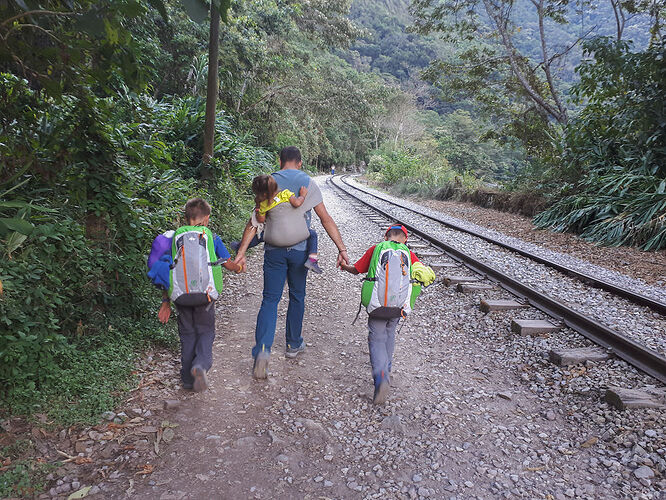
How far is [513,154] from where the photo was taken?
4219 cm

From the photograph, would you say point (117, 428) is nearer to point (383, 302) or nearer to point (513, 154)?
point (383, 302)

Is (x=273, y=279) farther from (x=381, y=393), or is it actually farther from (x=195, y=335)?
(x=381, y=393)

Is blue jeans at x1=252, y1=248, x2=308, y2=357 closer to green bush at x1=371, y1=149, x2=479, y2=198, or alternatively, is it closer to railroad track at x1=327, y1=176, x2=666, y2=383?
railroad track at x1=327, y1=176, x2=666, y2=383

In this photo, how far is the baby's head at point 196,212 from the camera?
10.5 ft

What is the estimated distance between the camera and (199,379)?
3350 mm

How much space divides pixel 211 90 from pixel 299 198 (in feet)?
12.9

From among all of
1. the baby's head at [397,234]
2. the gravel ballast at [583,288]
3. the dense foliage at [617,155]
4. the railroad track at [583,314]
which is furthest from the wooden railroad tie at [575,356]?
the dense foliage at [617,155]

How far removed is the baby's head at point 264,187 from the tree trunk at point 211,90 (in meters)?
3.18

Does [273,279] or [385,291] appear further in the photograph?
[273,279]

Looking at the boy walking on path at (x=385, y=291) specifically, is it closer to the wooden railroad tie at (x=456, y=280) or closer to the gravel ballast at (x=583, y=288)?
the gravel ballast at (x=583, y=288)

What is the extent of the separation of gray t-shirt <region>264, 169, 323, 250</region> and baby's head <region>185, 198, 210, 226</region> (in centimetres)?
53

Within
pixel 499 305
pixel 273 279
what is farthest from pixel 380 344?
pixel 499 305

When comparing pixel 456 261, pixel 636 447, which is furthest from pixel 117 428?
pixel 456 261

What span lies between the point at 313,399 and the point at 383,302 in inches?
37.8
